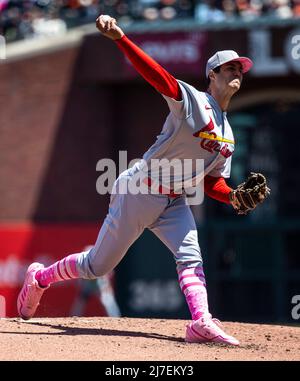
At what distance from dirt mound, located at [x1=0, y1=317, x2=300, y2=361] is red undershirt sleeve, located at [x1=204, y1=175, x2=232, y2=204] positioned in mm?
1063

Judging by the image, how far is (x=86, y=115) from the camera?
16.9 meters

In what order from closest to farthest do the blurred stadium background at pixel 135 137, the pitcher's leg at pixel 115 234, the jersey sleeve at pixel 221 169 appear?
the pitcher's leg at pixel 115 234, the jersey sleeve at pixel 221 169, the blurred stadium background at pixel 135 137

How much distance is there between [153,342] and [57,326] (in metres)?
1.02

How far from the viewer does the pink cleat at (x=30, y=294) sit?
7.14 meters

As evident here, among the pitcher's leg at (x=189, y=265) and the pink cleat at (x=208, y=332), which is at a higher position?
the pitcher's leg at (x=189, y=265)

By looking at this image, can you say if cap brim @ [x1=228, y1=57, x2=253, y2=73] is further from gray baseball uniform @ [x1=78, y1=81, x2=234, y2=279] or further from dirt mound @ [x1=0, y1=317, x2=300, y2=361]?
dirt mound @ [x1=0, y1=317, x2=300, y2=361]

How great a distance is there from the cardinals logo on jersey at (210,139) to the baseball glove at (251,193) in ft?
1.01

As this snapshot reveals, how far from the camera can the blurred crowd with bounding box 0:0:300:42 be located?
637 inches

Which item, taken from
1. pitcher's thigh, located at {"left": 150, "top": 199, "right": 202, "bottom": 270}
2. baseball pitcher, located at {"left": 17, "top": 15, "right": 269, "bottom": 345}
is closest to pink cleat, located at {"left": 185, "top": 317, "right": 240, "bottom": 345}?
baseball pitcher, located at {"left": 17, "top": 15, "right": 269, "bottom": 345}

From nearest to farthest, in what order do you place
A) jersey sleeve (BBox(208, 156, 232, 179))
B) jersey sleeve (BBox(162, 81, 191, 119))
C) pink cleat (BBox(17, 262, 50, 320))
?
1. jersey sleeve (BBox(162, 81, 191, 119))
2. jersey sleeve (BBox(208, 156, 232, 179))
3. pink cleat (BBox(17, 262, 50, 320))

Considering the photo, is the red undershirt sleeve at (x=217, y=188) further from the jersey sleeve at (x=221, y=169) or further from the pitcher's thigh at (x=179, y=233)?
the pitcher's thigh at (x=179, y=233)

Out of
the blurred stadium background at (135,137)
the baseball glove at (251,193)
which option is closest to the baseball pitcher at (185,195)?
the baseball glove at (251,193)
